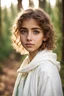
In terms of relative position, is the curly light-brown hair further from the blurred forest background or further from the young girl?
the blurred forest background

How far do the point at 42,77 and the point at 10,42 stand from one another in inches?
371

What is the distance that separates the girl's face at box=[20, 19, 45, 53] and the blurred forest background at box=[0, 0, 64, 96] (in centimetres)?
441

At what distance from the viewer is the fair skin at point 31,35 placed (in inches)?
91.6

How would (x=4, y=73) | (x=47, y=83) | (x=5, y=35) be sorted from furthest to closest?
(x=5, y=35)
(x=4, y=73)
(x=47, y=83)

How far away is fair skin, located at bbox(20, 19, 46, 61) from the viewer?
233 centimetres

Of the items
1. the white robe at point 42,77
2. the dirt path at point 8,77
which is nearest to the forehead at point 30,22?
the white robe at point 42,77

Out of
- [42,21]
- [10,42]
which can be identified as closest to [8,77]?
[10,42]

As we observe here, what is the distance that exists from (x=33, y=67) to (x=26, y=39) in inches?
8.6

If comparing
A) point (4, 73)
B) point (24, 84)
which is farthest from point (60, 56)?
point (24, 84)

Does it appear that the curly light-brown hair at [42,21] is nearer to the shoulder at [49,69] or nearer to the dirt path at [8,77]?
the shoulder at [49,69]

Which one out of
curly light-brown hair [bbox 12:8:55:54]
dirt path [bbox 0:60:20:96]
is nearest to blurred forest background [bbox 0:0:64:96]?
dirt path [bbox 0:60:20:96]

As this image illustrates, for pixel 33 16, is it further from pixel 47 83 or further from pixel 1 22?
pixel 1 22

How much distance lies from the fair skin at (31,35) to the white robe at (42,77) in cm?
8

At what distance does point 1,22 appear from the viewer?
40.0 ft
